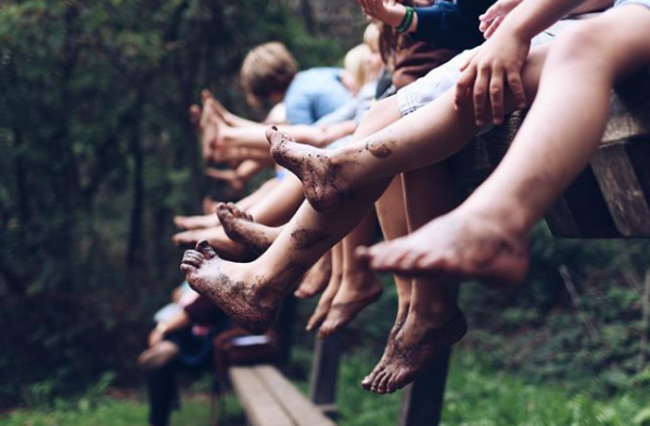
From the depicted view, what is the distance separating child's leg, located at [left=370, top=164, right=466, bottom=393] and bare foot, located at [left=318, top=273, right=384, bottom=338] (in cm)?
38

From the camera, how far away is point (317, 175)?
154cm

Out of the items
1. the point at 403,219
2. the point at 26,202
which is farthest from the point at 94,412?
the point at 403,219

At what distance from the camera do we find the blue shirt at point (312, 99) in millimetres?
3881

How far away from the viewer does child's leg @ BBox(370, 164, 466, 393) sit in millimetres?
1760

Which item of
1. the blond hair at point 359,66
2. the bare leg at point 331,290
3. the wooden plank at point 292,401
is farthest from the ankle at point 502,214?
the blond hair at point 359,66

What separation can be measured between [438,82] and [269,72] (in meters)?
2.57

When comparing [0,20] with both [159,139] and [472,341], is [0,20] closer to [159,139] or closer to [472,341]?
[159,139]

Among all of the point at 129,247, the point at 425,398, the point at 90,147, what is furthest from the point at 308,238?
the point at 129,247

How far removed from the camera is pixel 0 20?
188 inches

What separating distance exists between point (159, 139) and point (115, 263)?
1215 mm

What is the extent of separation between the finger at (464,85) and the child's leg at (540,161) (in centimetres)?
16

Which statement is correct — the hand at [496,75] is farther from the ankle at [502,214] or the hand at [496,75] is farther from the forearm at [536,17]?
the ankle at [502,214]

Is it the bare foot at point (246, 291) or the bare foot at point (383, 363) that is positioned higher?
the bare foot at point (246, 291)

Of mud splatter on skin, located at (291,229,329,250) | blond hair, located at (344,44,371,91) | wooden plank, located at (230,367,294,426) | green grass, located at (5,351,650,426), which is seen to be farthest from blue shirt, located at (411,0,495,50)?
green grass, located at (5,351,650,426)
